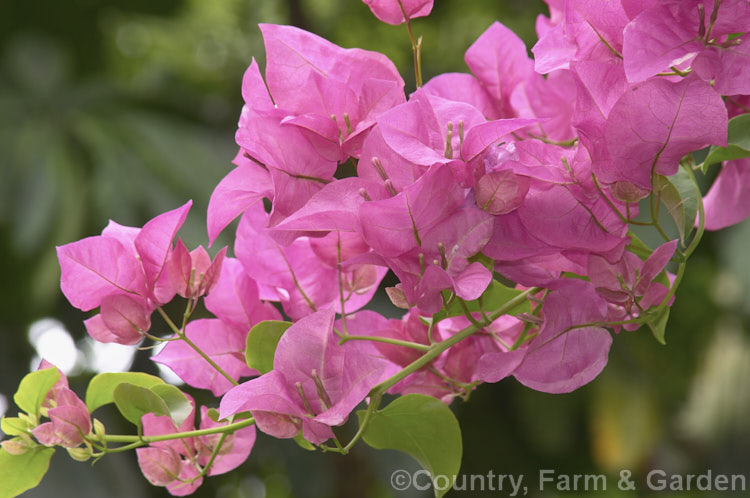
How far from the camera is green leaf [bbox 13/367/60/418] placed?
0.20 metres

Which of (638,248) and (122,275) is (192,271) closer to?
(122,275)

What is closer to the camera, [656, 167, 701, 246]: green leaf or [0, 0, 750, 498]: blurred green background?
[656, 167, 701, 246]: green leaf

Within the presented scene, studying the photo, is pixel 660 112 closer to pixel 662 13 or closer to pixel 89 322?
pixel 662 13

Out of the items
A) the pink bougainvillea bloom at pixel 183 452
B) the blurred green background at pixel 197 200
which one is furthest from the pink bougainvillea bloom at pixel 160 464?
the blurred green background at pixel 197 200

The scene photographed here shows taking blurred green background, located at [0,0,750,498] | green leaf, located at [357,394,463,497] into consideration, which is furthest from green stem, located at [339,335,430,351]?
blurred green background, located at [0,0,750,498]


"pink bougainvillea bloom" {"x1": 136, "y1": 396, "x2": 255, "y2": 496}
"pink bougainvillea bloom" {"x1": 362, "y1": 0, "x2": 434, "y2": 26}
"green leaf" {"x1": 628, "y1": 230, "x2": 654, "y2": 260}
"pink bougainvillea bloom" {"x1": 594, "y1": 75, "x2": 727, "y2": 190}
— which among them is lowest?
"pink bougainvillea bloom" {"x1": 136, "y1": 396, "x2": 255, "y2": 496}

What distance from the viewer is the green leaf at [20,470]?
204 millimetres

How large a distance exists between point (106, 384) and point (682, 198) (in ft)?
0.56

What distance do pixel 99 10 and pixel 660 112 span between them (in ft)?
6.48

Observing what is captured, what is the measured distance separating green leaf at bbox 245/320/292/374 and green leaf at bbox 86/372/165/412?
3cm

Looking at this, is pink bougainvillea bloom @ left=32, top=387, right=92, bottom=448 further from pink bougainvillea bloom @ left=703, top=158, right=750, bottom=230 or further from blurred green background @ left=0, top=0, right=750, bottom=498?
blurred green background @ left=0, top=0, right=750, bottom=498

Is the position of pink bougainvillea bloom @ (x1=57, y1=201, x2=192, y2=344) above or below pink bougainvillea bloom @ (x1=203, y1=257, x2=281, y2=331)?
above

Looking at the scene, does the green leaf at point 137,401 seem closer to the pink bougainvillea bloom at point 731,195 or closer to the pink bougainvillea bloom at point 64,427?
the pink bougainvillea bloom at point 64,427

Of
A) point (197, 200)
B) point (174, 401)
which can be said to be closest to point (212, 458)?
point (174, 401)
